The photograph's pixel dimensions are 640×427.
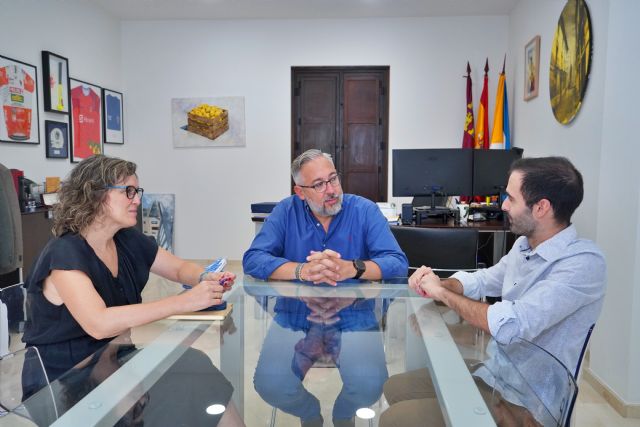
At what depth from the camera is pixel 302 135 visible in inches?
254

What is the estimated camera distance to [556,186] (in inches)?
60.4

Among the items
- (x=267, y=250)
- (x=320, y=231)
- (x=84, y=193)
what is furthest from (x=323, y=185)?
(x=84, y=193)

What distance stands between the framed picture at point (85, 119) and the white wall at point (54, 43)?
12 centimetres

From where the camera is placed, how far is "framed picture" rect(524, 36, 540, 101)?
15.1 feet

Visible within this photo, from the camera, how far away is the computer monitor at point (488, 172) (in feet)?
13.6

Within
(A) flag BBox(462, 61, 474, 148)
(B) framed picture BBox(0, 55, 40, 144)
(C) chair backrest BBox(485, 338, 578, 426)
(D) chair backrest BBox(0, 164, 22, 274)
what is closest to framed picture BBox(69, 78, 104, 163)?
(B) framed picture BBox(0, 55, 40, 144)

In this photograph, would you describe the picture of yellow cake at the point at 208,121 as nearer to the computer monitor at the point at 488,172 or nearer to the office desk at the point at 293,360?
the computer monitor at the point at 488,172

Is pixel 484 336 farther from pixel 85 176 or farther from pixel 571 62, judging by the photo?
pixel 571 62

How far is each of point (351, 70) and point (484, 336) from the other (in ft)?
17.4

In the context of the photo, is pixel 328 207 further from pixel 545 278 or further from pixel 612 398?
pixel 612 398

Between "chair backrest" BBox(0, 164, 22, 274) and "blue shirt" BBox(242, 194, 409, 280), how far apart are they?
173 cm

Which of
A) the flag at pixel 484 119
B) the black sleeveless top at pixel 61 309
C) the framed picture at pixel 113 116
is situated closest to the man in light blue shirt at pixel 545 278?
the black sleeveless top at pixel 61 309

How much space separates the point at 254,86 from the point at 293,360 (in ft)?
17.3

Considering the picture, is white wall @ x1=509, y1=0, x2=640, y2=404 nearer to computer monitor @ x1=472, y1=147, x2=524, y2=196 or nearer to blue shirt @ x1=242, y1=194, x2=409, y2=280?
computer monitor @ x1=472, y1=147, x2=524, y2=196
